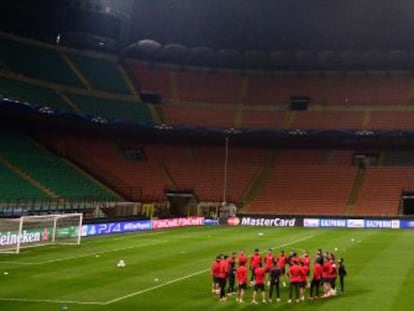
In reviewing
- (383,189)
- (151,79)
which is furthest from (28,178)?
(383,189)

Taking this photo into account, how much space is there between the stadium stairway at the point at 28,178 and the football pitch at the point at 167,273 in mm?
10111

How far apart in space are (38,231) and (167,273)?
13.0 metres

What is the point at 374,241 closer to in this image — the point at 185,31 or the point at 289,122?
the point at 289,122

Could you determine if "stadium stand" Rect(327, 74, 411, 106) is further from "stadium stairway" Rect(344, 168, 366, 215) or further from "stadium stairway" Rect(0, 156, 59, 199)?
"stadium stairway" Rect(0, 156, 59, 199)

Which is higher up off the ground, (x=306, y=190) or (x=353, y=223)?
(x=306, y=190)

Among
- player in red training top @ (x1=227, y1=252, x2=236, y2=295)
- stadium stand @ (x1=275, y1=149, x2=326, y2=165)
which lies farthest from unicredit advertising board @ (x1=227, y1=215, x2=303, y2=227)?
player in red training top @ (x1=227, y1=252, x2=236, y2=295)

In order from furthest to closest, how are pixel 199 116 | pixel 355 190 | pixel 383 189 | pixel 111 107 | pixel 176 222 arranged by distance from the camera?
pixel 199 116 → pixel 111 107 → pixel 355 190 → pixel 383 189 → pixel 176 222

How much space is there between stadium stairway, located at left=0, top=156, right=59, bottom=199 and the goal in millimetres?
13231

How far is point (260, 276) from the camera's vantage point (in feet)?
69.8

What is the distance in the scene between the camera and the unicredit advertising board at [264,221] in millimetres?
61406

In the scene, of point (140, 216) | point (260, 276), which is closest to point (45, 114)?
point (140, 216)

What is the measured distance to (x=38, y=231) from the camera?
37938mm

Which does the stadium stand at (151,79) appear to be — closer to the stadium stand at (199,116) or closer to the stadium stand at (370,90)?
the stadium stand at (199,116)

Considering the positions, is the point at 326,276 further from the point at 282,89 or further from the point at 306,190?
the point at 282,89
